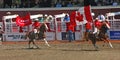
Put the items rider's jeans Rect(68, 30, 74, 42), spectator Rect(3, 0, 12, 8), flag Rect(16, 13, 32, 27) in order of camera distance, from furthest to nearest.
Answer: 1. spectator Rect(3, 0, 12, 8)
2. flag Rect(16, 13, 32, 27)
3. rider's jeans Rect(68, 30, 74, 42)

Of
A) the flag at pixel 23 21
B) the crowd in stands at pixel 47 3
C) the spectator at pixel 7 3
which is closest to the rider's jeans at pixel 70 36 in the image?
the flag at pixel 23 21

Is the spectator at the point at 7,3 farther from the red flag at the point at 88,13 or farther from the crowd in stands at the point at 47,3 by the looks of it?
the red flag at the point at 88,13

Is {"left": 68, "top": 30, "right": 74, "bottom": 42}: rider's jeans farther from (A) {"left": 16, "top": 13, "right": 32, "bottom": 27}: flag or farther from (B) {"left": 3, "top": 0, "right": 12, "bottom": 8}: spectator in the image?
(B) {"left": 3, "top": 0, "right": 12, "bottom": 8}: spectator

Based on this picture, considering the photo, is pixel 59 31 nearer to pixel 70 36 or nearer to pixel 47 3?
pixel 70 36

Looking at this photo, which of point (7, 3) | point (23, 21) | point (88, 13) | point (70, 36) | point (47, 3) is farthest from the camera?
point (7, 3)

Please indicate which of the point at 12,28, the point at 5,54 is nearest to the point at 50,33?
the point at 12,28

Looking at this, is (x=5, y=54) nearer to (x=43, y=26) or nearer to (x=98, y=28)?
(x=43, y=26)

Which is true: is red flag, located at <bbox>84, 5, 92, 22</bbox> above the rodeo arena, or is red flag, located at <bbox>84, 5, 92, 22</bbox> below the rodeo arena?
above

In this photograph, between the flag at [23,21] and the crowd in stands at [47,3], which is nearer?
the flag at [23,21]

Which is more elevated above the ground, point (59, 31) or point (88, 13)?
point (88, 13)

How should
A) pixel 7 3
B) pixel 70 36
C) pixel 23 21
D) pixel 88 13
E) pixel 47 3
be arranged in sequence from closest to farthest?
pixel 88 13 < pixel 70 36 < pixel 23 21 < pixel 47 3 < pixel 7 3

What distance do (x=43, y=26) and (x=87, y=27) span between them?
4.78m

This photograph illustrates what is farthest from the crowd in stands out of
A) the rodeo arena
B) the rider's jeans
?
the rider's jeans

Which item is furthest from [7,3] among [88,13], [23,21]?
[88,13]
